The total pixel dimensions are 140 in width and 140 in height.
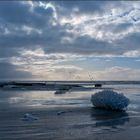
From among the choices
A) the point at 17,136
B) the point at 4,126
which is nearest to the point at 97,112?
the point at 4,126

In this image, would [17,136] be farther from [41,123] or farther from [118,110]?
→ [118,110]

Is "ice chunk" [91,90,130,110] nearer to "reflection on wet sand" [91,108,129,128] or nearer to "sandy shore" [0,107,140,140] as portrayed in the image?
"reflection on wet sand" [91,108,129,128]

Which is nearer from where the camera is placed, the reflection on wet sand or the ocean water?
the ocean water

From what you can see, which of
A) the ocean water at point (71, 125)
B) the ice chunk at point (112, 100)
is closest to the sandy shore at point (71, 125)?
the ocean water at point (71, 125)

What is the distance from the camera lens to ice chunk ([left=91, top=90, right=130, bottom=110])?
2978cm

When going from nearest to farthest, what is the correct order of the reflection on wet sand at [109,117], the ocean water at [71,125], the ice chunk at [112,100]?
the ocean water at [71,125] < the reflection on wet sand at [109,117] < the ice chunk at [112,100]

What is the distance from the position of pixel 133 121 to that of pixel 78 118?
146 inches

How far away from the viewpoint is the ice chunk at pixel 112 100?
29781 mm

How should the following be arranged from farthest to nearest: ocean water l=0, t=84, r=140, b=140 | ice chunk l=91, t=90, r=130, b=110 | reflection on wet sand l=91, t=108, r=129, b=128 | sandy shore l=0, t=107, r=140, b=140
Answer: ice chunk l=91, t=90, r=130, b=110, reflection on wet sand l=91, t=108, r=129, b=128, ocean water l=0, t=84, r=140, b=140, sandy shore l=0, t=107, r=140, b=140

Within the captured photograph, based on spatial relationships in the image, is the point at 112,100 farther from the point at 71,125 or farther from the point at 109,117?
the point at 71,125

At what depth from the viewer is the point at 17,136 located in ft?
60.7

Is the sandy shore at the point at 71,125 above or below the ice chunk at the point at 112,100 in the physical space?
below

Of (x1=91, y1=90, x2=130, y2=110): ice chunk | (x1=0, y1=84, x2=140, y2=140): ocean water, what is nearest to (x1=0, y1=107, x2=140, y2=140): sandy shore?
(x1=0, y1=84, x2=140, y2=140): ocean water

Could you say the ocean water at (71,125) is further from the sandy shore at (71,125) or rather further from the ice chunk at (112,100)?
the ice chunk at (112,100)
